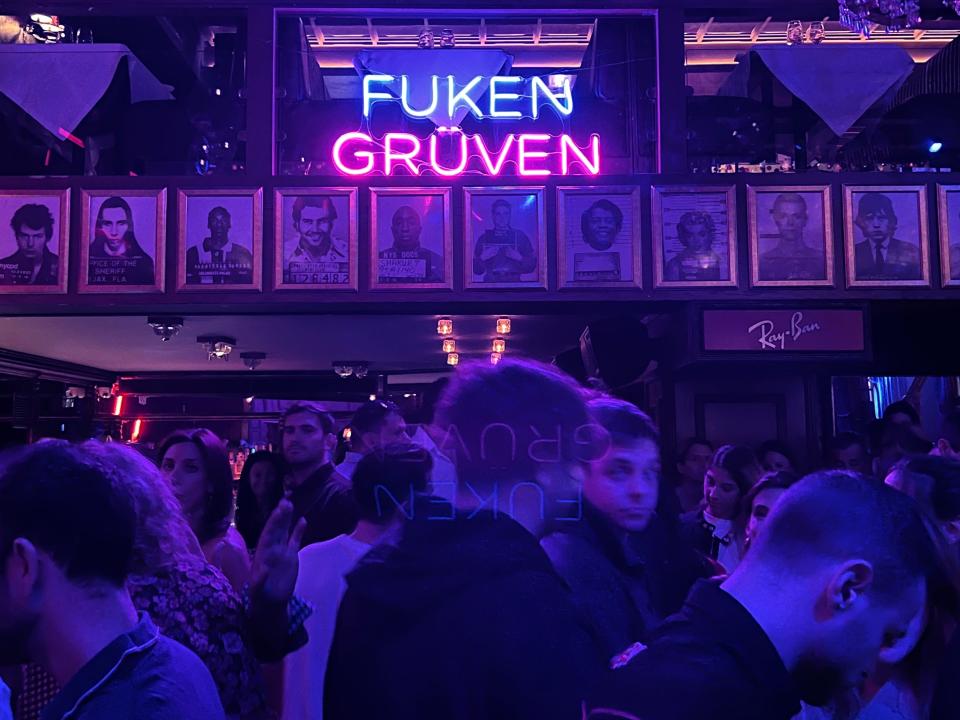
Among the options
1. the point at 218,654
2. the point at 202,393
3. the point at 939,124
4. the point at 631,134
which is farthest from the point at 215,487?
the point at 202,393

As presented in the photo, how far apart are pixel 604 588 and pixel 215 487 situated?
1907mm

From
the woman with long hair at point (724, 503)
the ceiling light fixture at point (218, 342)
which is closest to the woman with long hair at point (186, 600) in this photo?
the woman with long hair at point (724, 503)

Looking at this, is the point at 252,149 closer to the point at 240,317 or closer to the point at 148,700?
the point at 240,317

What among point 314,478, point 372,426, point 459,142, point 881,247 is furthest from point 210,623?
point 881,247

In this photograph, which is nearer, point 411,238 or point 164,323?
point 411,238

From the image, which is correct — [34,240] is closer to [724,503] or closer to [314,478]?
[314,478]

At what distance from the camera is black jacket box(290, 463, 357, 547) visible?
363 centimetres

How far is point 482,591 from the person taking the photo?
151cm

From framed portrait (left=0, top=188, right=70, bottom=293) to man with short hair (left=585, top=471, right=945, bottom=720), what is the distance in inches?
257

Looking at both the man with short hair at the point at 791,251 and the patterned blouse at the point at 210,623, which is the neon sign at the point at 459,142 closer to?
the man with short hair at the point at 791,251

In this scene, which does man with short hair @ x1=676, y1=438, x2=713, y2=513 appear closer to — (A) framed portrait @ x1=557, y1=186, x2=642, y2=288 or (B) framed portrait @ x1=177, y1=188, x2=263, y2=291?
(A) framed portrait @ x1=557, y1=186, x2=642, y2=288

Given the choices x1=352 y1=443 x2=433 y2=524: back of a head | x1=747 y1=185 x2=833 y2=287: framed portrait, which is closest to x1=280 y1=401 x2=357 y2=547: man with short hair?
x1=352 y1=443 x2=433 y2=524: back of a head

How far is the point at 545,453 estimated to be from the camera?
1709mm

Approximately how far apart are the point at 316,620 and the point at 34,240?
5320 mm
